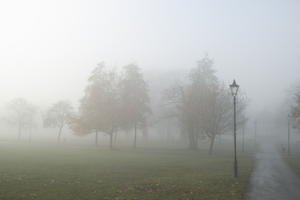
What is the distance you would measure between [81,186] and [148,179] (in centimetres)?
490

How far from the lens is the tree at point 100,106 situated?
146ft

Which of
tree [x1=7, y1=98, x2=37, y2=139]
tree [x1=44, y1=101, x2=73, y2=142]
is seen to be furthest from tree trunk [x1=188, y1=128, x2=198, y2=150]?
tree [x1=7, y1=98, x2=37, y2=139]

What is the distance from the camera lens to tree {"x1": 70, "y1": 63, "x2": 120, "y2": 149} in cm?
4450

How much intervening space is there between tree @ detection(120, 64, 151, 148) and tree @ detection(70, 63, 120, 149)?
53.7 inches

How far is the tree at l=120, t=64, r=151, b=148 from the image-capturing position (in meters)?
46.4

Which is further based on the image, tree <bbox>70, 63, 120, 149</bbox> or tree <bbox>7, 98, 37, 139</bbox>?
tree <bbox>7, 98, 37, 139</bbox>

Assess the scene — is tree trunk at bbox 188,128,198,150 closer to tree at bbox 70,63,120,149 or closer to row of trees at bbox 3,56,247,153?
row of trees at bbox 3,56,247,153

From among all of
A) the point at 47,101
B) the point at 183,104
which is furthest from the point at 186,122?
the point at 47,101

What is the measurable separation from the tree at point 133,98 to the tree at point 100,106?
53.7 inches

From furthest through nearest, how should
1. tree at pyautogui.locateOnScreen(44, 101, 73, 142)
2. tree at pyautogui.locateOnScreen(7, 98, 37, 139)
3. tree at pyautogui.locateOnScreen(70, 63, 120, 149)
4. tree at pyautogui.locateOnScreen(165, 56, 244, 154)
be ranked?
tree at pyautogui.locateOnScreen(7, 98, 37, 139) → tree at pyautogui.locateOnScreen(44, 101, 73, 142) → tree at pyautogui.locateOnScreen(70, 63, 120, 149) → tree at pyautogui.locateOnScreen(165, 56, 244, 154)

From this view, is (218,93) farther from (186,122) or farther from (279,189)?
(279,189)

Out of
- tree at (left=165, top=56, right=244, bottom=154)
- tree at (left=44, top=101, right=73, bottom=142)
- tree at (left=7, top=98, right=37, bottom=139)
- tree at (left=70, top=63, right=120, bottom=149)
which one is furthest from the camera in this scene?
tree at (left=7, top=98, right=37, bottom=139)

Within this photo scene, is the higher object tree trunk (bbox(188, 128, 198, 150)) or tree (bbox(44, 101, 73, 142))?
tree (bbox(44, 101, 73, 142))

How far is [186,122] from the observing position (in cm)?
4716
